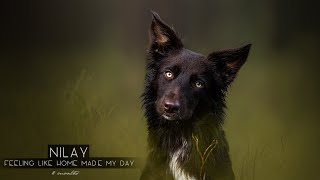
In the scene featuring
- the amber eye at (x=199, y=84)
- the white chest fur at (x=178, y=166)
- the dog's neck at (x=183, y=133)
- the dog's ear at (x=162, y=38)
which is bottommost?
the white chest fur at (x=178, y=166)

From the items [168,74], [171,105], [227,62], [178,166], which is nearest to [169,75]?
[168,74]

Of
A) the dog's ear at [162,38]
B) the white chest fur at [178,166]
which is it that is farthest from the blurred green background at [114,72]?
the white chest fur at [178,166]

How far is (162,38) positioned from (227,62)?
30 centimetres

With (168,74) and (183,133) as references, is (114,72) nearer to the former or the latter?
(168,74)

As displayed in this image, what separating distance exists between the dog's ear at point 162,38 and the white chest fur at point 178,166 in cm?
42

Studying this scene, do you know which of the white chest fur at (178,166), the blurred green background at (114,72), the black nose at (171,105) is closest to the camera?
the black nose at (171,105)

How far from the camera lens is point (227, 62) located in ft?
8.20

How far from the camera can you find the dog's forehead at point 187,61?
2430 mm

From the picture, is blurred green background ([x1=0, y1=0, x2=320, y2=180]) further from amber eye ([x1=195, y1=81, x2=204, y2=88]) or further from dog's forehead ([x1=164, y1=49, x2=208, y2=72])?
amber eye ([x1=195, y1=81, x2=204, y2=88])

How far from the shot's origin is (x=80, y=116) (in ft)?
8.60

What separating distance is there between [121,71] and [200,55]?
0.37 meters

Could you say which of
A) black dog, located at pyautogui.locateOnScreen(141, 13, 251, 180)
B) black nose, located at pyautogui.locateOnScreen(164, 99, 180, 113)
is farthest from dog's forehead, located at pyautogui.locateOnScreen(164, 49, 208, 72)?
Result: black nose, located at pyautogui.locateOnScreen(164, 99, 180, 113)

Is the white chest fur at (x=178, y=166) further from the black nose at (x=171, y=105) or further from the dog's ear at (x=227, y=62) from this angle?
the dog's ear at (x=227, y=62)

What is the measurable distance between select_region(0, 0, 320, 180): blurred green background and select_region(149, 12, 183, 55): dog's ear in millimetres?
67
